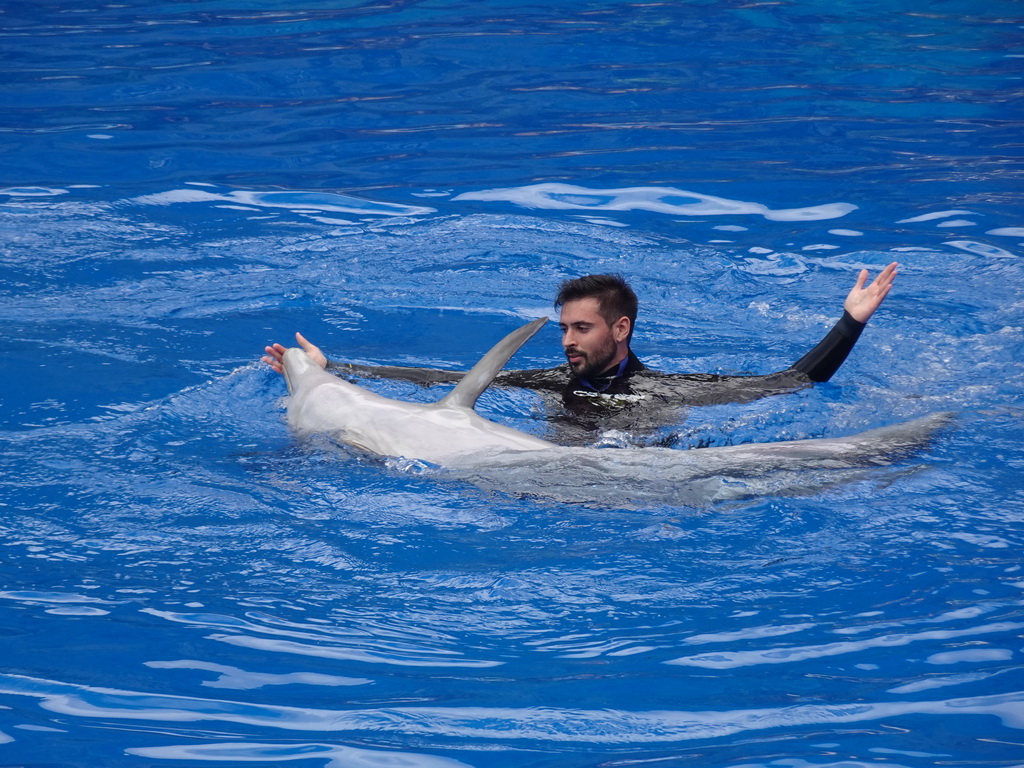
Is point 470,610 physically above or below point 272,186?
below

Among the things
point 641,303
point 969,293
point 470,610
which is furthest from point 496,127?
point 470,610

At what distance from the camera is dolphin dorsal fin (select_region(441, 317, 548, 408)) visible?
476 cm

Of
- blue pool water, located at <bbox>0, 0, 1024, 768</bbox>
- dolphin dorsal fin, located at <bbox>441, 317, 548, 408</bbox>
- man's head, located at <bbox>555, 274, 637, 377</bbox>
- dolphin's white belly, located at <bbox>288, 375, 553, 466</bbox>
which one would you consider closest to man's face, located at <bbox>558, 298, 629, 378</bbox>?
man's head, located at <bbox>555, 274, 637, 377</bbox>

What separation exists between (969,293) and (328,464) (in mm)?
4324

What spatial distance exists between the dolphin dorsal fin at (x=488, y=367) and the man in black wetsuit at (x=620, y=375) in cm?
64

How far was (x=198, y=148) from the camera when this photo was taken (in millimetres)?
9852

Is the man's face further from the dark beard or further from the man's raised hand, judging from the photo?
the man's raised hand

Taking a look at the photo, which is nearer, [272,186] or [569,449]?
[569,449]

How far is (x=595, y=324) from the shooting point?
18.1 ft

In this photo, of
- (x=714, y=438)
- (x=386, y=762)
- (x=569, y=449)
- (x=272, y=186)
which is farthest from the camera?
(x=272, y=186)

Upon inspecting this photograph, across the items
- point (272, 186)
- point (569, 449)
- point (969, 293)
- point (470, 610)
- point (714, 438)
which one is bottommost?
point (470, 610)

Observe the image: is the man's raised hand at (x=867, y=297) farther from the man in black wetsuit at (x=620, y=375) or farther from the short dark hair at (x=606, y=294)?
the short dark hair at (x=606, y=294)

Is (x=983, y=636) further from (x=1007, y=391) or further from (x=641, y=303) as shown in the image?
(x=641, y=303)

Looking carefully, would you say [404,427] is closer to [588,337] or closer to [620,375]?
[588,337]
